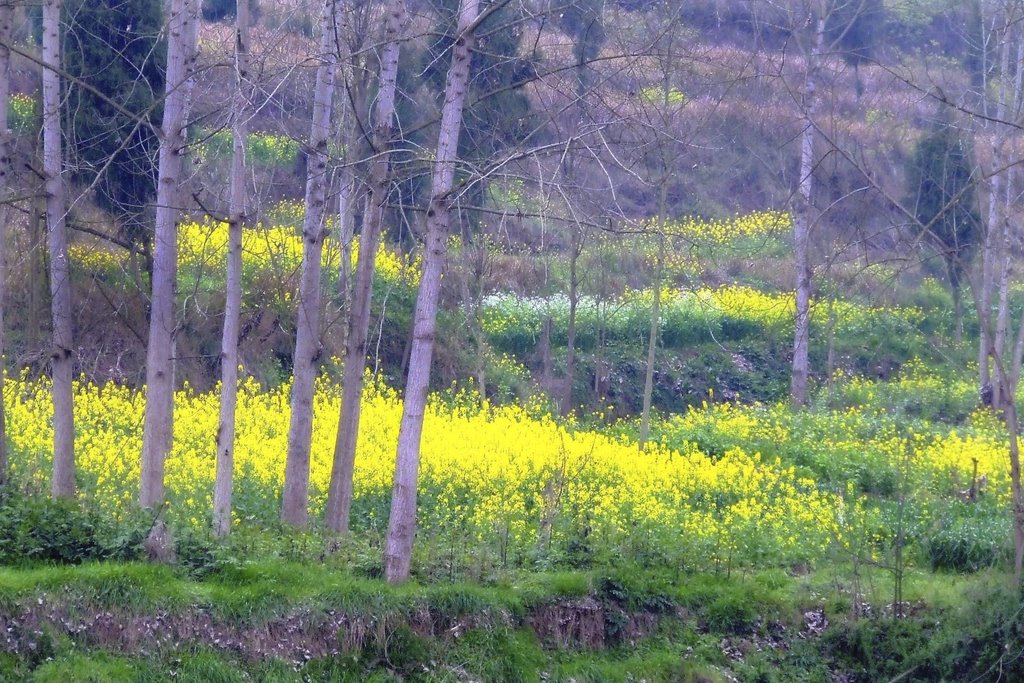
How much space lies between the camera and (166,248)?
10453 millimetres

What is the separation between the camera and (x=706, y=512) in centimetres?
1427

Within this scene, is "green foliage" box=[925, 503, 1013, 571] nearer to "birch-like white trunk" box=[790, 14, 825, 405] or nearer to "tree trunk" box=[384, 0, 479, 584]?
"tree trunk" box=[384, 0, 479, 584]

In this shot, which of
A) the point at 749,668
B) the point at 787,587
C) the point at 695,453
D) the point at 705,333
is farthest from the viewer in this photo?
the point at 705,333

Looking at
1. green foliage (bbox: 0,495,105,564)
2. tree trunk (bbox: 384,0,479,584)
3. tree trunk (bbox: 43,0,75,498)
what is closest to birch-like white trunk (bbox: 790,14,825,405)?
tree trunk (bbox: 384,0,479,584)

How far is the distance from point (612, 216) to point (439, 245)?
150 centimetres

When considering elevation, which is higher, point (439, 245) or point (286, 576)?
point (439, 245)

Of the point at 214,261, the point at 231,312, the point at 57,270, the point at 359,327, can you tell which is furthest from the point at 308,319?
the point at 214,261

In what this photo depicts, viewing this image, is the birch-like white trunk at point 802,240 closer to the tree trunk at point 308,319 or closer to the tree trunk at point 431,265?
the tree trunk at point 308,319

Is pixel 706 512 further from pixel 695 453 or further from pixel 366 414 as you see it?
pixel 366 414

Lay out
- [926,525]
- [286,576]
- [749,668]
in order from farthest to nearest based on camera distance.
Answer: [926,525] → [749,668] → [286,576]

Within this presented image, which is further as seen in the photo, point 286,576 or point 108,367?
point 108,367

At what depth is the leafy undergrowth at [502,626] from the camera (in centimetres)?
841

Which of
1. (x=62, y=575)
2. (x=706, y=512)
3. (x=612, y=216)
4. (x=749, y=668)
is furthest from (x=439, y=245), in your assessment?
(x=706, y=512)

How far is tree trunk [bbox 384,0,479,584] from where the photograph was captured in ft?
29.4
